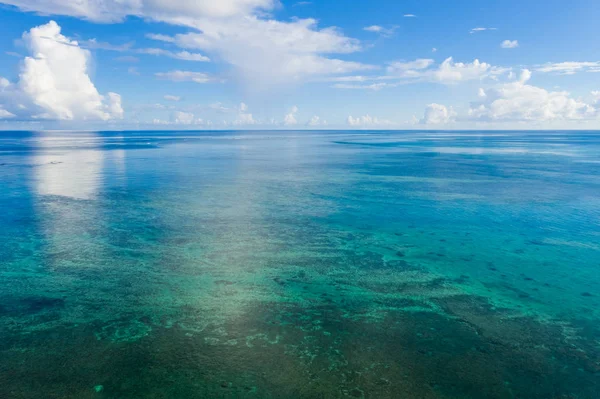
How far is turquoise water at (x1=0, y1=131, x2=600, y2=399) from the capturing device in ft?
36.0

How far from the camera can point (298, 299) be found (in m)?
15.6

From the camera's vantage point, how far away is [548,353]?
1220 centimetres

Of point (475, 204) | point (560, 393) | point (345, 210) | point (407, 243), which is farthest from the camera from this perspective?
point (475, 204)

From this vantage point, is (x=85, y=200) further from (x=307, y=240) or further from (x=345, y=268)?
(x=345, y=268)

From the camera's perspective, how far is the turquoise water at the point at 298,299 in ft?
36.0

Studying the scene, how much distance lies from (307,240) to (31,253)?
13329 mm

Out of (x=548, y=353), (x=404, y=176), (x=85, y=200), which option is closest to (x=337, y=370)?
(x=548, y=353)

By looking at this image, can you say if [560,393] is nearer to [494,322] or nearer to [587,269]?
[494,322]

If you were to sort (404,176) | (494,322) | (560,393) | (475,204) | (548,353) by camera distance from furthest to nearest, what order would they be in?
(404,176) → (475,204) → (494,322) → (548,353) → (560,393)

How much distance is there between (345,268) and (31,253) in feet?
48.6

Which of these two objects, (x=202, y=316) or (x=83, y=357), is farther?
(x=202, y=316)

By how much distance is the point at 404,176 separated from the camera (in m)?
49.4

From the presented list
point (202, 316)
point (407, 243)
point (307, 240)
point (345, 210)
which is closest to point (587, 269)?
point (407, 243)

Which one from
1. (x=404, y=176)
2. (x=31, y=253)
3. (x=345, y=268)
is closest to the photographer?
(x=345, y=268)
